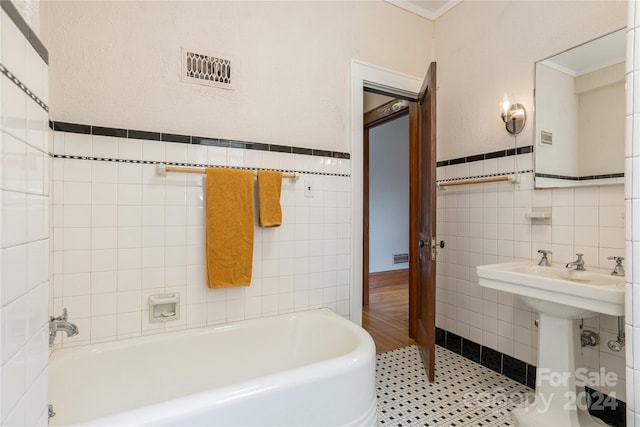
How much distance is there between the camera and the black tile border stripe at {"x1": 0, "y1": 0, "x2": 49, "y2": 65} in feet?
1.75

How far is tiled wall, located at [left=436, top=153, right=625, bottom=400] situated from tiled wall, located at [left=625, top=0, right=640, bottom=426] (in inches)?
27.9

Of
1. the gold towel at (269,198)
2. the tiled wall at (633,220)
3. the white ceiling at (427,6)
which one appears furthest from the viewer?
the white ceiling at (427,6)

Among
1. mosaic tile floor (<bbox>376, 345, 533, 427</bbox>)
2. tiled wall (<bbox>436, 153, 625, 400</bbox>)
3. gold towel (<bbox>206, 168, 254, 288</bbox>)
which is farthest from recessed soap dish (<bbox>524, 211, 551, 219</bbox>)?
gold towel (<bbox>206, 168, 254, 288</bbox>)

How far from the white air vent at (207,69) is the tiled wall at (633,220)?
1771 mm

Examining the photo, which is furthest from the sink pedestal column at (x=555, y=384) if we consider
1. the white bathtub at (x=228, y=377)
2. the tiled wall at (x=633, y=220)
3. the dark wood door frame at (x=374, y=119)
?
the dark wood door frame at (x=374, y=119)

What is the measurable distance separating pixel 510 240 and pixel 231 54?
83.3 inches

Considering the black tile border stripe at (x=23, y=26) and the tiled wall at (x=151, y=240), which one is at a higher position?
the black tile border stripe at (x=23, y=26)

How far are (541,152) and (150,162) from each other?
7.40ft

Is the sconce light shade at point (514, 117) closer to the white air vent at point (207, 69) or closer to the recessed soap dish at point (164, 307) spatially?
the white air vent at point (207, 69)

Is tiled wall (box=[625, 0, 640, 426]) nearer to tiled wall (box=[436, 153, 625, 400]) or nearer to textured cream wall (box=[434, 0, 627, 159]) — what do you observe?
tiled wall (box=[436, 153, 625, 400])

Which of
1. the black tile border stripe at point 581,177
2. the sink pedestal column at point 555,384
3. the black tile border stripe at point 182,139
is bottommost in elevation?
the sink pedestal column at point 555,384

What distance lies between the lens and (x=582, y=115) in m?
1.75

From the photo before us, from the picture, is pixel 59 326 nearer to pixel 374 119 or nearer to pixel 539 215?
pixel 539 215

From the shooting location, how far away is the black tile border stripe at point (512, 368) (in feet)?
5.18
